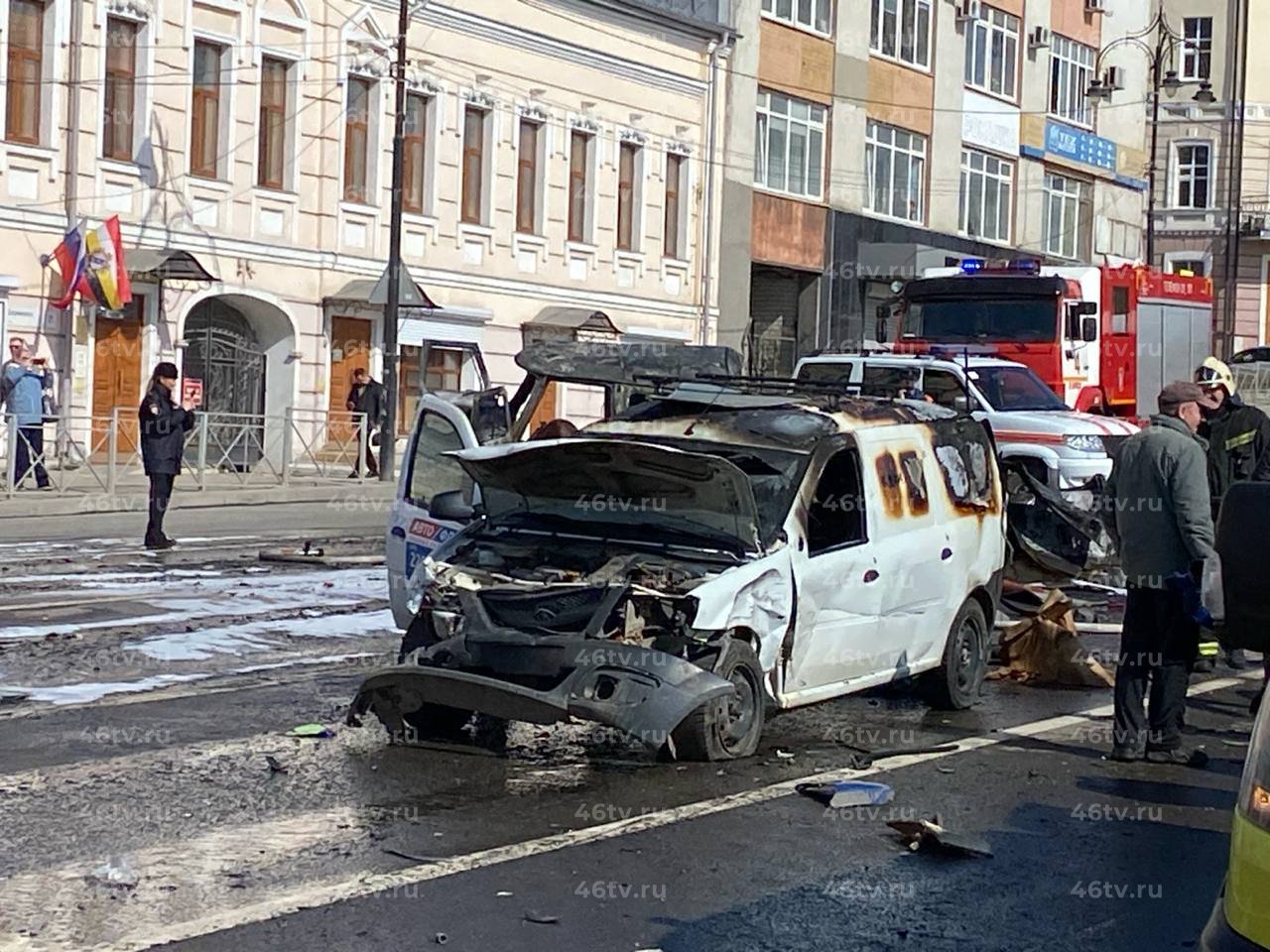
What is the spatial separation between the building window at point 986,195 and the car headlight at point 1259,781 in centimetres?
4484

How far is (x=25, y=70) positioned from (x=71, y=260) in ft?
8.80

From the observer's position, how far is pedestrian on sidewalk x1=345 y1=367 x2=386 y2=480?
93.7 feet

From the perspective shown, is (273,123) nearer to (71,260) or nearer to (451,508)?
(71,260)

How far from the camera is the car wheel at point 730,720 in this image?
28.0 feet

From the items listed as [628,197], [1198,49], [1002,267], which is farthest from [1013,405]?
[1198,49]

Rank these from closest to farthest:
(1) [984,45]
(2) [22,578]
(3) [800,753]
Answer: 1. (3) [800,753]
2. (2) [22,578]
3. (1) [984,45]

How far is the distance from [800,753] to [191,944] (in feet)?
13.4

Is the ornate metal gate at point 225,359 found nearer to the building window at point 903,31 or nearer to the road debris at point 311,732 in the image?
the building window at point 903,31

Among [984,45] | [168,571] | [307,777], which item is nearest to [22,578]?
[168,571]

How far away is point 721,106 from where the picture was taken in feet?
131

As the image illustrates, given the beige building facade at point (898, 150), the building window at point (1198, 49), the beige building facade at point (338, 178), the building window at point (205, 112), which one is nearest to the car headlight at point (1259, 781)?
the beige building facade at point (338, 178)

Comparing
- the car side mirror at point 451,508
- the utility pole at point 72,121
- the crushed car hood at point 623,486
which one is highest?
the utility pole at point 72,121

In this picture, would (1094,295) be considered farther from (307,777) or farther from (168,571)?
(307,777)

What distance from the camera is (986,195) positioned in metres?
49.0
